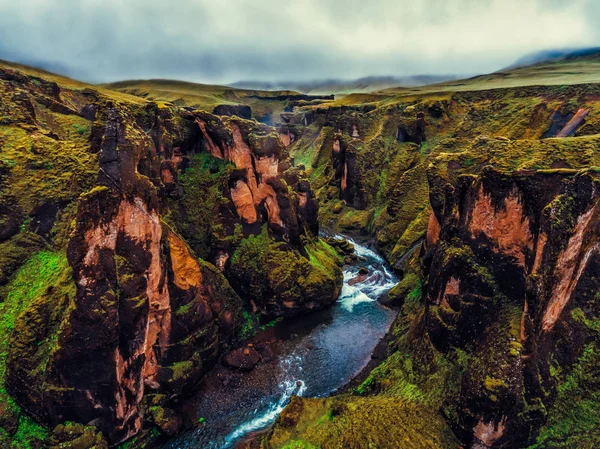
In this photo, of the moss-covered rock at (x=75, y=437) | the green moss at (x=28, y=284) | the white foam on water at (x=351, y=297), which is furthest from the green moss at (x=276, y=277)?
the moss-covered rock at (x=75, y=437)

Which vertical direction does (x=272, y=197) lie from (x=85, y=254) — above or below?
below

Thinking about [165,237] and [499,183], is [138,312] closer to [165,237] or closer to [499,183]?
[165,237]

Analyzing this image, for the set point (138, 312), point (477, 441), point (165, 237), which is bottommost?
point (477, 441)

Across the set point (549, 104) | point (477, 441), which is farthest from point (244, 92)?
point (477, 441)

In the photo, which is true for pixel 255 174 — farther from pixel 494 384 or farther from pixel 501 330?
pixel 494 384

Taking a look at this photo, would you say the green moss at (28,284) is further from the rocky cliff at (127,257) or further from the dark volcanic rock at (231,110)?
the dark volcanic rock at (231,110)

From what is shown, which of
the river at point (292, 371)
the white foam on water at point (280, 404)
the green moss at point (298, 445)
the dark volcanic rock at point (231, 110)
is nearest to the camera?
the green moss at point (298, 445)

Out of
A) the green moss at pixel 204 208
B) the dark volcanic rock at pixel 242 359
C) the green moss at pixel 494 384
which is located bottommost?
the dark volcanic rock at pixel 242 359
